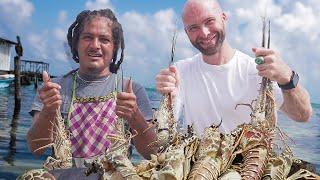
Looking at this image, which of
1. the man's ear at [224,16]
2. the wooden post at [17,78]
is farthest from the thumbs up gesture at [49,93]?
the wooden post at [17,78]

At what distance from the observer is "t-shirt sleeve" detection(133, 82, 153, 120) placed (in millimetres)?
→ 4289

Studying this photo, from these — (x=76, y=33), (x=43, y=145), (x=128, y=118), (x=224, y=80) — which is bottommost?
(x=43, y=145)

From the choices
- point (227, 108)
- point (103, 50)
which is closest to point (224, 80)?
point (227, 108)

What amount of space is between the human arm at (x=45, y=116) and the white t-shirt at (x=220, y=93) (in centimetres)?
131

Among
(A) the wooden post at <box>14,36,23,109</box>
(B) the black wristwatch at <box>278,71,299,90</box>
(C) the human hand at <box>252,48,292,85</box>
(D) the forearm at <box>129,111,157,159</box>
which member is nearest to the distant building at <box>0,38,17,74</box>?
(A) the wooden post at <box>14,36,23,109</box>

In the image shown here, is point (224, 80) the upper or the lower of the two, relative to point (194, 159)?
upper

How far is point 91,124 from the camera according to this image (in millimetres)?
4180

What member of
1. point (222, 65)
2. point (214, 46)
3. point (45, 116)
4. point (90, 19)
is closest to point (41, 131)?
point (45, 116)

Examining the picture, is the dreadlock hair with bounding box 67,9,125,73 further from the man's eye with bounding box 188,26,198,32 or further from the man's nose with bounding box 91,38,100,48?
the man's eye with bounding box 188,26,198,32

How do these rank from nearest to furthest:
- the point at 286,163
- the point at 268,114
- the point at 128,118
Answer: the point at 286,163 < the point at 268,114 < the point at 128,118

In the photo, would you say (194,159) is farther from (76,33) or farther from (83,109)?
(76,33)

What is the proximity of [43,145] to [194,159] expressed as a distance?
67.0 inches

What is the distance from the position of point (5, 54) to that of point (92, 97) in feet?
152

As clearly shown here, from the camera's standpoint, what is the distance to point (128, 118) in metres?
3.84
